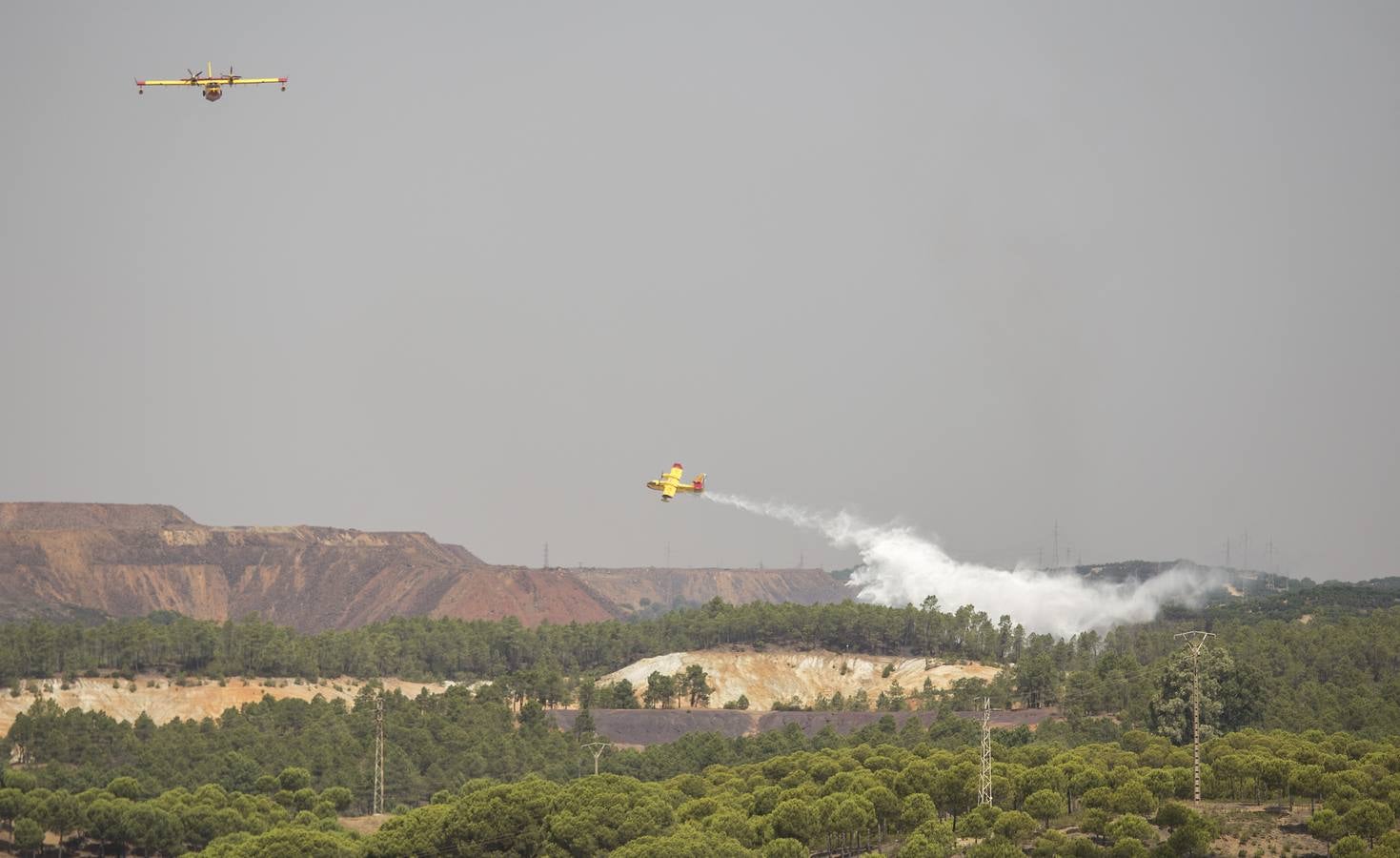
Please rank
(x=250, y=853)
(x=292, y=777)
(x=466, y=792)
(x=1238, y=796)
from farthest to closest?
(x=292, y=777) → (x=466, y=792) → (x=1238, y=796) → (x=250, y=853)

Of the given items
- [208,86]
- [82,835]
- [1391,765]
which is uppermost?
[208,86]

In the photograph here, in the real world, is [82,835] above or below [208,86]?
below

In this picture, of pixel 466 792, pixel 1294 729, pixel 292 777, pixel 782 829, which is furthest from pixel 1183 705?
pixel 292 777

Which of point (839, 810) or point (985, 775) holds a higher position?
point (985, 775)

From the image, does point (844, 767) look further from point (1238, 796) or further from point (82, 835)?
point (82, 835)

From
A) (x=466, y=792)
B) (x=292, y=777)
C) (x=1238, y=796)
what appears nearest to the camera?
(x=1238, y=796)

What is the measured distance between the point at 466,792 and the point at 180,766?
49603 millimetres

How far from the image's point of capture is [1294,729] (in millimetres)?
193625

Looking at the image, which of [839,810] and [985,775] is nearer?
[839,810]

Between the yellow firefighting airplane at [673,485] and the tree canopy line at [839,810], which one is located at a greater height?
the yellow firefighting airplane at [673,485]

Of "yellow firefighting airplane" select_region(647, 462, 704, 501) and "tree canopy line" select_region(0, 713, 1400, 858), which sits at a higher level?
"yellow firefighting airplane" select_region(647, 462, 704, 501)

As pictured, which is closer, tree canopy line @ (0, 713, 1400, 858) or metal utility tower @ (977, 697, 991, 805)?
tree canopy line @ (0, 713, 1400, 858)

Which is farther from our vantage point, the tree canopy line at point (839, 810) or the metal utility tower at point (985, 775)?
the metal utility tower at point (985, 775)

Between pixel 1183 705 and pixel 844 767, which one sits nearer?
pixel 844 767
